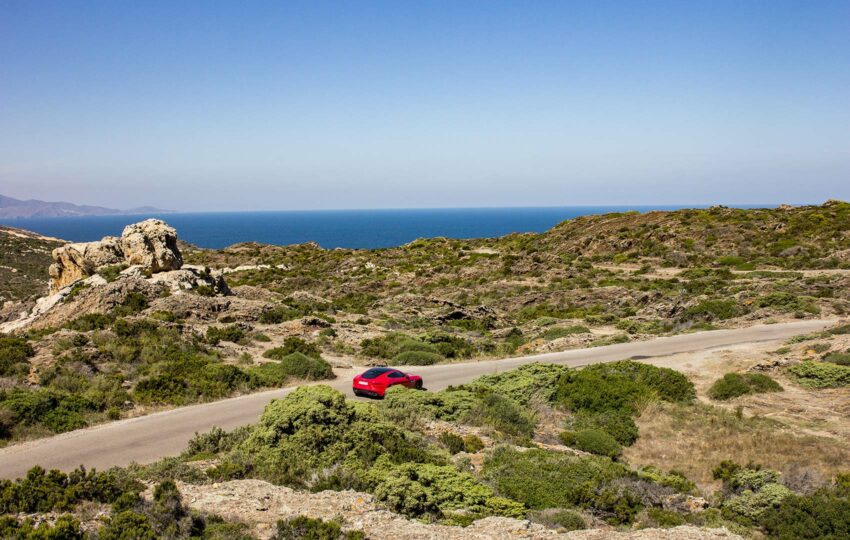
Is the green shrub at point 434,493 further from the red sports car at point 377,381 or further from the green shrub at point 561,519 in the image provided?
the red sports car at point 377,381

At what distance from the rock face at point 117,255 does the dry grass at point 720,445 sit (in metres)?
28.3

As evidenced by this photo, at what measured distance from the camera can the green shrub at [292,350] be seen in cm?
2317

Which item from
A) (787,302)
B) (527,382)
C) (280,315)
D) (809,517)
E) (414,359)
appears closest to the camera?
(809,517)

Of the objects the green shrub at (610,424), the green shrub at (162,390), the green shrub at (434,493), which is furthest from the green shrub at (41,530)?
the green shrub at (610,424)

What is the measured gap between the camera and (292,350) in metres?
23.6

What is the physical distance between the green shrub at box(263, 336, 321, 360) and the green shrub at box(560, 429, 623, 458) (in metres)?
12.3

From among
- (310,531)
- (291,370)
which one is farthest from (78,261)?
(310,531)

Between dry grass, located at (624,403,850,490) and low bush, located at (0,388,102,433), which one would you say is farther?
low bush, located at (0,388,102,433)

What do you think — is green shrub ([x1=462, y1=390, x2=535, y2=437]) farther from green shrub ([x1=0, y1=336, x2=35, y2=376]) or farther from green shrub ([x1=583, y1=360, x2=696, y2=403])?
green shrub ([x1=0, y1=336, x2=35, y2=376])

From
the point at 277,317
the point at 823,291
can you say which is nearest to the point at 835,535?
the point at 277,317

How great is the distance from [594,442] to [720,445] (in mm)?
3686

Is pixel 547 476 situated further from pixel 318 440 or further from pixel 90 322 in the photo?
pixel 90 322

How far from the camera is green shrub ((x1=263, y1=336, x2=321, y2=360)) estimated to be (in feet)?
76.0

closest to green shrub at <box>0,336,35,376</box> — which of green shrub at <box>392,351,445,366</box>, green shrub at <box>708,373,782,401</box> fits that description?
green shrub at <box>392,351,445,366</box>
